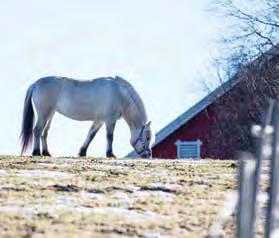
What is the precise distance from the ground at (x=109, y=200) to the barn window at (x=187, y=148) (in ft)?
58.2

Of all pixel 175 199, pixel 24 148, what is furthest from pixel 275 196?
pixel 24 148

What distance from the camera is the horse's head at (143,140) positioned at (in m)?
18.0

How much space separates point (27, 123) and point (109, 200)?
8.84 meters

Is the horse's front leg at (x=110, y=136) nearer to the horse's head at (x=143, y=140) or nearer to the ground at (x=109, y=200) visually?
the horse's head at (x=143, y=140)

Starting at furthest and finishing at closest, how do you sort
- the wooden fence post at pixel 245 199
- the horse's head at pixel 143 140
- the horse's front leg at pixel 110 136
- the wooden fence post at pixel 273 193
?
1. the horse's head at pixel 143 140
2. the horse's front leg at pixel 110 136
3. the wooden fence post at pixel 273 193
4. the wooden fence post at pixel 245 199

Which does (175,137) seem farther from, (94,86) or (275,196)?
(275,196)

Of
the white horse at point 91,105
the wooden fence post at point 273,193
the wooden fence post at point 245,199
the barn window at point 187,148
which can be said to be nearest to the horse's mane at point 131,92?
the white horse at point 91,105

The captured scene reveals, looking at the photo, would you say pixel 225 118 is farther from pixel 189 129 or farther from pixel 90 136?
pixel 90 136

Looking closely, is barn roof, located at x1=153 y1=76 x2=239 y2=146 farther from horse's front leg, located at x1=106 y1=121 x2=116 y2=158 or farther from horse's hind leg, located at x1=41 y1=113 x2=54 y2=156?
horse's hind leg, located at x1=41 y1=113 x2=54 y2=156

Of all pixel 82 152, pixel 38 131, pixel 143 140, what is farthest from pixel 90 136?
pixel 38 131

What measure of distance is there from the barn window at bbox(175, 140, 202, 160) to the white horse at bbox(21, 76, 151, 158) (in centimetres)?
1133

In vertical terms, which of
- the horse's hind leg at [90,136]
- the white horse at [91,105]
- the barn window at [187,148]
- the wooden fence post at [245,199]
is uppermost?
the barn window at [187,148]

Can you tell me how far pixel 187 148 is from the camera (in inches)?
1179

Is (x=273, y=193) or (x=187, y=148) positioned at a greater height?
(x=187, y=148)
